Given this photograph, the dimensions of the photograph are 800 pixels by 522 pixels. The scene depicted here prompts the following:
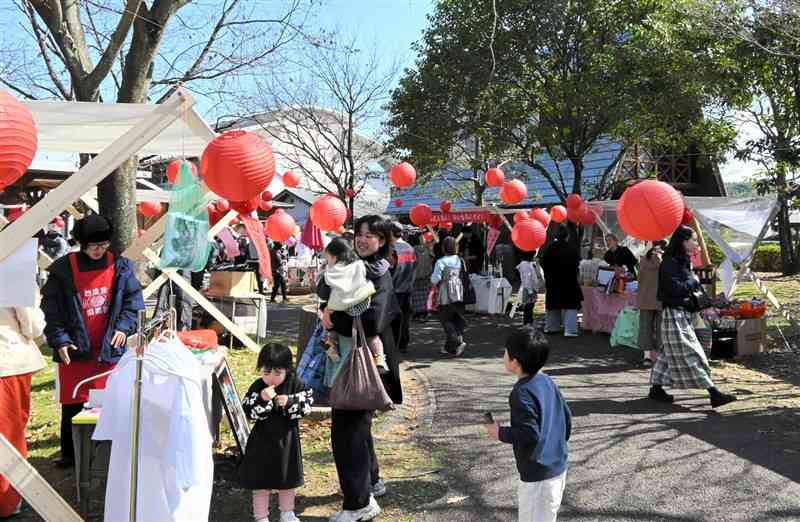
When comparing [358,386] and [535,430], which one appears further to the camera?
[358,386]

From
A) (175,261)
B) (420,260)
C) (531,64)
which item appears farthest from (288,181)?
(175,261)

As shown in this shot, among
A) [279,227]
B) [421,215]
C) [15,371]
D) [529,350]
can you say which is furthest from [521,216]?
[15,371]

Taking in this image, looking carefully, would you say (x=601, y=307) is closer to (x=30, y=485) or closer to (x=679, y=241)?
(x=679, y=241)

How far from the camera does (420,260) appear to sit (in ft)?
37.8

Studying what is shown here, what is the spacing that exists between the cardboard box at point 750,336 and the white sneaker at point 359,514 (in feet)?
24.1

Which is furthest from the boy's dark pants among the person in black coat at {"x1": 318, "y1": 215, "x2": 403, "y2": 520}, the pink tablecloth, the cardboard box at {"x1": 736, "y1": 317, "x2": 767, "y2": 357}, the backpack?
the person in black coat at {"x1": 318, "y1": 215, "x2": 403, "y2": 520}

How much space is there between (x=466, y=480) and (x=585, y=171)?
16384 millimetres

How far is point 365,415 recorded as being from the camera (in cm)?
408

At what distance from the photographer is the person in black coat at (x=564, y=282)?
1116 cm

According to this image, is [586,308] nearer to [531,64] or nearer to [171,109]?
[531,64]

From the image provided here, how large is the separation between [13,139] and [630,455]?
4.80m

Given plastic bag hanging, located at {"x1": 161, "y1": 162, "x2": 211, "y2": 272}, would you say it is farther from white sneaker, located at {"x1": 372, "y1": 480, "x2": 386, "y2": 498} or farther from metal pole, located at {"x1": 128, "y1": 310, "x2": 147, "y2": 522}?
white sneaker, located at {"x1": 372, "y1": 480, "x2": 386, "y2": 498}

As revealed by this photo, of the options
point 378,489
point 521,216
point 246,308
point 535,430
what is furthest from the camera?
point 521,216

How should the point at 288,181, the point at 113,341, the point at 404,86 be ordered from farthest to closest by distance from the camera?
the point at 404,86, the point at 288,181, the point at 113,341
